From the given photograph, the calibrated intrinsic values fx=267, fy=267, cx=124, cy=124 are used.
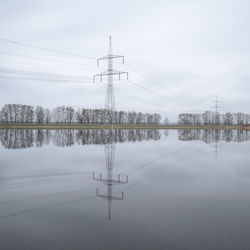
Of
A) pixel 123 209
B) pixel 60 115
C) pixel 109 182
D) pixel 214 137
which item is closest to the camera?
pixel 123 209

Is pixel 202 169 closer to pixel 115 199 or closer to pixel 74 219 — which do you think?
pixel 115 199

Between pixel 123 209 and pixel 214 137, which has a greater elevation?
pixel 214 137

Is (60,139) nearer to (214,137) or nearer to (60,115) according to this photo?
(214,137)

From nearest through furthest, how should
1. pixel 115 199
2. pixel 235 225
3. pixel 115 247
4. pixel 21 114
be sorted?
pixel 115 247
pixel 235 225
pixel 115 199
pixel 21 114

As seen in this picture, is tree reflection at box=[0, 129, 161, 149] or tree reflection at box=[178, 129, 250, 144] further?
tree reflection at box=[178, 129, 250, 144]

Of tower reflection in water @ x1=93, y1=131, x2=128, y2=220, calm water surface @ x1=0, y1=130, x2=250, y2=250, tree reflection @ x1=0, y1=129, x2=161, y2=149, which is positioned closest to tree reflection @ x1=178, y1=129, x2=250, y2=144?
tree reflection @ x1=0, y1=129, x2=161, y2=149

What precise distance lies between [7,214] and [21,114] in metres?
90.0

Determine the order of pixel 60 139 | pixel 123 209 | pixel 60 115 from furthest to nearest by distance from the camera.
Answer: pixel 60 115, pixel 60 139, pixel 123 209

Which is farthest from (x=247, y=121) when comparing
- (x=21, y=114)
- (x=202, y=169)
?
(x=202, y=169)

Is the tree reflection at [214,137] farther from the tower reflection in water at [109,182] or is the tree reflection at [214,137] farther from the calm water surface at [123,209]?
the calm water surface at [123,209]

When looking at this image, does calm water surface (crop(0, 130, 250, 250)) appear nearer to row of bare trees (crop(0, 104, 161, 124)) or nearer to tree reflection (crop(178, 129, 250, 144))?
tree reflection (crop(178, 129, 250, 144))

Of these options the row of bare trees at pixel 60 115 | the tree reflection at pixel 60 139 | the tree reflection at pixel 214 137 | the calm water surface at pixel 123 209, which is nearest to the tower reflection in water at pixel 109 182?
the calm water surface at pixel 123 209

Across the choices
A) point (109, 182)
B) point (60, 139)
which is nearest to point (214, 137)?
point (60, 139)

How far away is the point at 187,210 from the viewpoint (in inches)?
261
